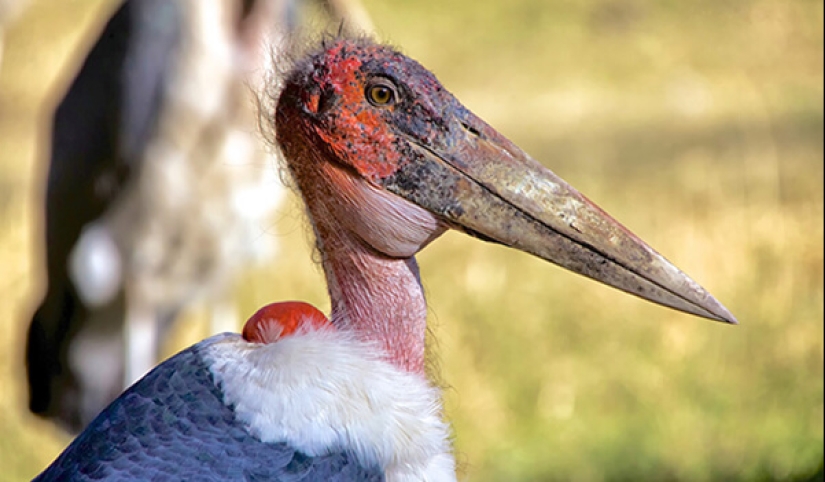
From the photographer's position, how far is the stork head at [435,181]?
211 cm

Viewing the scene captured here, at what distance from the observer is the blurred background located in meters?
4.07

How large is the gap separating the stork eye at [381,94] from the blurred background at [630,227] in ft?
1.05

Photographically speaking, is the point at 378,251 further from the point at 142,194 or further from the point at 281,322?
the point at 142,194

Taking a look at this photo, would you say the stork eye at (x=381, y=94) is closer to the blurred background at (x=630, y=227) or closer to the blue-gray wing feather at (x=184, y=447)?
the blurred background at (x=630, y=227)

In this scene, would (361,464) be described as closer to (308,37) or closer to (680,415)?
(308,37)

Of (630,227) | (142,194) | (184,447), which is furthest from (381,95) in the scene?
(630,227)

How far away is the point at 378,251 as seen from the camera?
2164 mm

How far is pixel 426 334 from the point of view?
2.35m

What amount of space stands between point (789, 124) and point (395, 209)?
5638 mm

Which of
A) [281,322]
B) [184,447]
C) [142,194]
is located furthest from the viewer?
[142,194]

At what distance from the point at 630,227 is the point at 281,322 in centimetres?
405

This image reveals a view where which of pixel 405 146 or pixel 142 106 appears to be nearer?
pixel 405 146

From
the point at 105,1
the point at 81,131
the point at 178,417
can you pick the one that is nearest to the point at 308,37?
the point at 178,417

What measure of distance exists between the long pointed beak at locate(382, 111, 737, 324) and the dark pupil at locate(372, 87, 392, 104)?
8cm
